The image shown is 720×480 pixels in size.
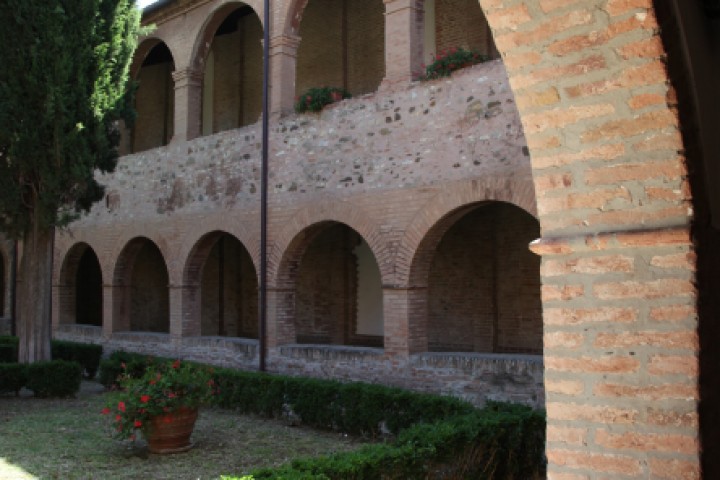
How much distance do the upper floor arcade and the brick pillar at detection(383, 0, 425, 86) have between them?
0.01m

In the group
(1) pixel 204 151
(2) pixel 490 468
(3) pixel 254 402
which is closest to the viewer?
(2) pixel 490 468

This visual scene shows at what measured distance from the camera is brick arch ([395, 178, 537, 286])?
28.2 feet

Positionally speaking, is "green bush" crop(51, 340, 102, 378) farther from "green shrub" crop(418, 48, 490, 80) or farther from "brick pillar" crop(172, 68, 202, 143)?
"green shrub" crop(418, 48, 490, 80)

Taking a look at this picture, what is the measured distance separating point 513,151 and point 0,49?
807 centimetres

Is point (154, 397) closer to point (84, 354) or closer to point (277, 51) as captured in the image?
point (277, 51)

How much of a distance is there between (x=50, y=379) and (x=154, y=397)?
4.80 meters

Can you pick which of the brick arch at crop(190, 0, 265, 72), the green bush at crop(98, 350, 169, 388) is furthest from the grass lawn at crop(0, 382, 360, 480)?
the brick arch at crop(190, 0, 265, 72)

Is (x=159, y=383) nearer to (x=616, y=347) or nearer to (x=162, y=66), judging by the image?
(x=616, y=347)

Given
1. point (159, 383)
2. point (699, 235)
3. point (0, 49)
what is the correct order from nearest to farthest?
point (699, 235), point (159, 383), point (0, 49)

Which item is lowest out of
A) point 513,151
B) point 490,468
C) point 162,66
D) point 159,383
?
point 490,468

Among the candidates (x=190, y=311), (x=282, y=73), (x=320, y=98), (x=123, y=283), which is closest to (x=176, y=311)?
(x=190, y=311)

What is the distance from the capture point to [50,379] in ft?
38.1

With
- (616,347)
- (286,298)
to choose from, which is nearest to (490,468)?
(616,347)

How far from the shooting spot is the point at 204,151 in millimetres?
13320
